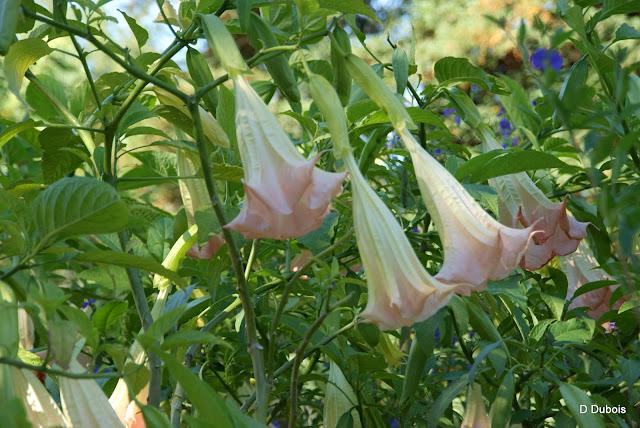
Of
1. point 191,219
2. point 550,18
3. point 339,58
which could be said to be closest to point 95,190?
point 339,58

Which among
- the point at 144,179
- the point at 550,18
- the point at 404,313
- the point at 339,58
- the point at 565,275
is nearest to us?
the point at 404,313

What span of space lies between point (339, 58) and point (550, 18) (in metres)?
5.34

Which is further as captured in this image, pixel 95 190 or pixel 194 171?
pixel 194 171

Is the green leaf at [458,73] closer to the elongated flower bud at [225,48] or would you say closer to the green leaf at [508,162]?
the green leaf at [508,162]

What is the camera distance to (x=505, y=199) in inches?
45.3

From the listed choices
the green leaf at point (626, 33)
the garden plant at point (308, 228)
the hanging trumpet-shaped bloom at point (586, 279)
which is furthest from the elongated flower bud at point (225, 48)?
the hanging trumpet-shaped bloom at point (586, 279)

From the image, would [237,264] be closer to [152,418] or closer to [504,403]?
[152,418]

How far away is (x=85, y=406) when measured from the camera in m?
0.79

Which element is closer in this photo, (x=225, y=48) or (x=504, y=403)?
(x=225, y=48)

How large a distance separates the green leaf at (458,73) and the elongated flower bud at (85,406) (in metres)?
0.62

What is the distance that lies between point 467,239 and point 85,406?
352mm

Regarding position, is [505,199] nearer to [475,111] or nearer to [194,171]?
[475,111]

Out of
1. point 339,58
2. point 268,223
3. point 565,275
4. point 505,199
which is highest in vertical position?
point 339,58

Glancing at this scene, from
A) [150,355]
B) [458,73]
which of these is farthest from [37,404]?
[458,73]
